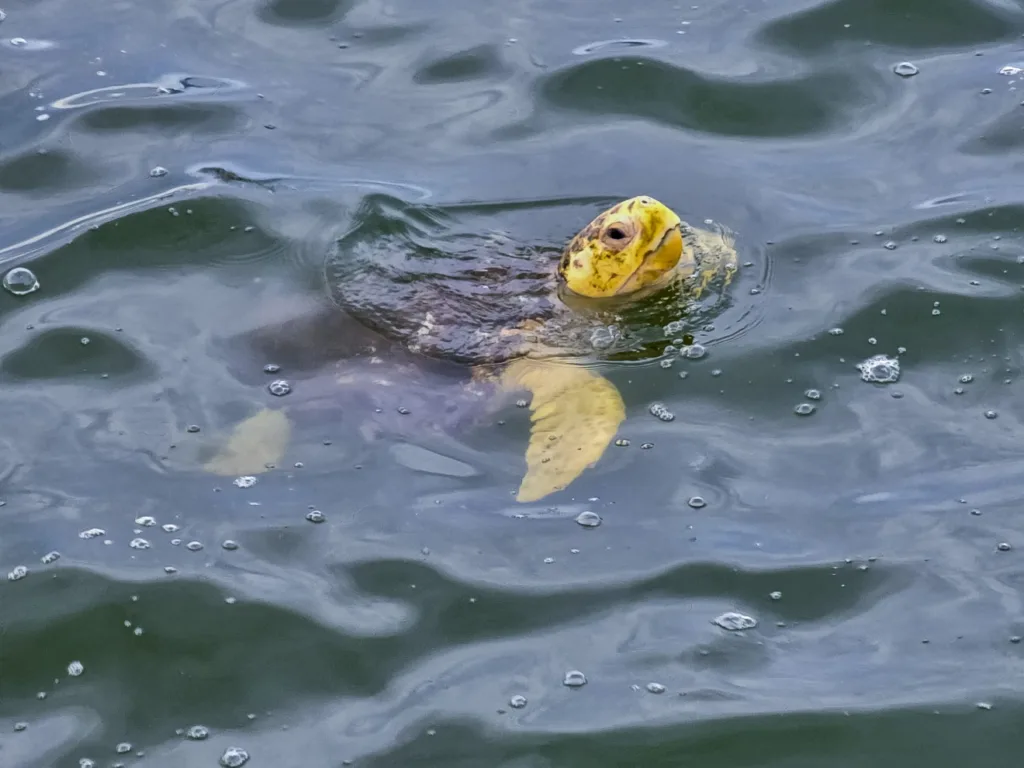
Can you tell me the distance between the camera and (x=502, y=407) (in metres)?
4.79

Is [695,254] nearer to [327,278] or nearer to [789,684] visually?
[327,278]

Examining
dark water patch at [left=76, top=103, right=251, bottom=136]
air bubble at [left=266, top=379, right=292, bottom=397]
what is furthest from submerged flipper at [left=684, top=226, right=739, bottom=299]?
dark water patch at [left=76, top=103, right=251, bottom=136]

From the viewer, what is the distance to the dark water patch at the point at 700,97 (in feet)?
20.4

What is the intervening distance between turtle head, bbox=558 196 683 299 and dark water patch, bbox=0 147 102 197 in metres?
2.25

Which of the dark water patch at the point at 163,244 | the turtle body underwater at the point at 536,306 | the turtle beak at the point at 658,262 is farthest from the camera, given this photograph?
the dark water patch at the point at 163,244

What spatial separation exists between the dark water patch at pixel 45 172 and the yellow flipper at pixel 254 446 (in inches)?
74.7

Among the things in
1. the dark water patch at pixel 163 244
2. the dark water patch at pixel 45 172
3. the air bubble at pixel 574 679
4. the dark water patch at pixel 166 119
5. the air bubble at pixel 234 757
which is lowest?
the air bubble at pixel 574 679

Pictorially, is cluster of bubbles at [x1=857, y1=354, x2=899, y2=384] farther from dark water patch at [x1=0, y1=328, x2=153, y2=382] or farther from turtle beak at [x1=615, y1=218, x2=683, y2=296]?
dark water patch at [x1=0, y1=328, x2=153, y2=382]

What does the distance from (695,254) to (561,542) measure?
160cm

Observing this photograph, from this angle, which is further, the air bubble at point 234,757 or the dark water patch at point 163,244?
the dark water patch at point 163,244

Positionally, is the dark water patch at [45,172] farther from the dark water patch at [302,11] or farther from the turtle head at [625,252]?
the turtle head at [625,252]

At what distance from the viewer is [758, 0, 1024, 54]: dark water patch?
21.9 ft

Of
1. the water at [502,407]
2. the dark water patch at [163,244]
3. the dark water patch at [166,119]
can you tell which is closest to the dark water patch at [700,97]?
the water at [502,407]

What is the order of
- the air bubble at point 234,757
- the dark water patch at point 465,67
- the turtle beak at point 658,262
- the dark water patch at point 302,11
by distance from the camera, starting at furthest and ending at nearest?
the dark water patch at point 302,11, the dark water patch at point 465,67, the turtle beak at point 658,262, the air bubble at point 234,757
